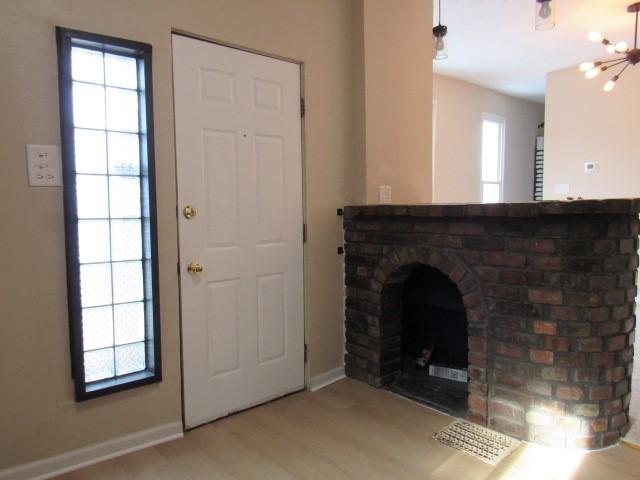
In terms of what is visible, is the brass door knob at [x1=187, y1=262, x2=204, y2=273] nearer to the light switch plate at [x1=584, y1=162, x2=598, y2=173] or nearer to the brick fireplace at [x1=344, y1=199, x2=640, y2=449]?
the brick fireplace at [x1=344, y1=199, x2=640, y2=449]

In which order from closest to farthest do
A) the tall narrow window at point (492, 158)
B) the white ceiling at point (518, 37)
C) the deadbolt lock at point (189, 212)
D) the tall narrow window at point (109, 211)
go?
the tall narrow window at point (109, 211)
the deadbolt lock at point (189, 212)
the white ceiling at point (518, 37)
the tall narrow window at point (492, 158)

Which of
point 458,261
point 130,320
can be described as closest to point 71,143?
point 130,320

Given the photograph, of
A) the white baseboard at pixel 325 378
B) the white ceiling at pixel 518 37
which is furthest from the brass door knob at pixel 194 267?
the white ceiling at pixel 518 37

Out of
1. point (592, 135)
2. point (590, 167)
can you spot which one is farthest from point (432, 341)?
point (592, 135)

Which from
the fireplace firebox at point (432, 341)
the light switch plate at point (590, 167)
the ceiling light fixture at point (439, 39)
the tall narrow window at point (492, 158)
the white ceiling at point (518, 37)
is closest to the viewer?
the fireplace firebox at point (432, 341)

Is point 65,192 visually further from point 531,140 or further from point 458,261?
point 531,140

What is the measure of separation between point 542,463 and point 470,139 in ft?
15.1

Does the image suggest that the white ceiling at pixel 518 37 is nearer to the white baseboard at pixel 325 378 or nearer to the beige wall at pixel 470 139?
the beige wall at pixel 470 139

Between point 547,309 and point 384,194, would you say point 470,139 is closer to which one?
point 384,194

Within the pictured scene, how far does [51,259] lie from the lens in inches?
73.8

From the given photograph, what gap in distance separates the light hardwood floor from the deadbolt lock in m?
1.13

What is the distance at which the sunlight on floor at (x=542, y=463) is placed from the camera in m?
1.92

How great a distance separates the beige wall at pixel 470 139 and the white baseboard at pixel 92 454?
421 cm

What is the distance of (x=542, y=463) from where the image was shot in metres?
2.01
